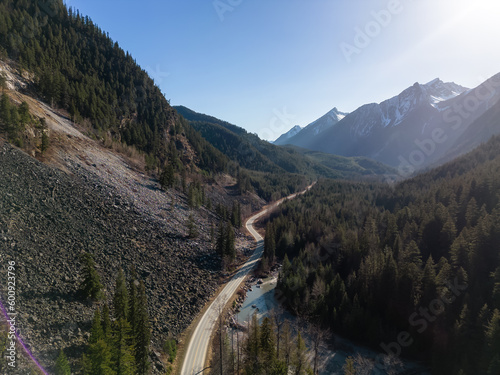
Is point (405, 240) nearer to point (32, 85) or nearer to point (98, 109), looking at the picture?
point (98, 109)

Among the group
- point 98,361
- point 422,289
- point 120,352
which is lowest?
point 422,289

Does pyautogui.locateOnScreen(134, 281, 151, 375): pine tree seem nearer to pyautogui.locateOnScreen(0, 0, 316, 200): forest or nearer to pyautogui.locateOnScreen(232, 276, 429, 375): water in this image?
pyautogui.locateOnScreen(232, 276, 429, 375): water

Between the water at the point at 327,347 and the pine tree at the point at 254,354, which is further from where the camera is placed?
the water at the point at 327,347

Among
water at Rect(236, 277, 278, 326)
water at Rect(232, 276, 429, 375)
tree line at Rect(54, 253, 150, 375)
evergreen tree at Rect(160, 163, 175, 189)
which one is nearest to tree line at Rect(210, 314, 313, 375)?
tree line at Rect(54, 253, 150, 375)

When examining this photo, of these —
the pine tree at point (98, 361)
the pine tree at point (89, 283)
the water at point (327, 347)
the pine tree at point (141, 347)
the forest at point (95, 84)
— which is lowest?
the water at point (327, 347)

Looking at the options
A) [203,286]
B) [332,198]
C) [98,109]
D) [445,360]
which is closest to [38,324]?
[203,286]

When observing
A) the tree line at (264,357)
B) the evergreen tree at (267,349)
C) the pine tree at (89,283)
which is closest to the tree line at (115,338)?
the pine tree at (89,283)

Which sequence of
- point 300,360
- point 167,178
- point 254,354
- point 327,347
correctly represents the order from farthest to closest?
point 167,178
point 327,347
point 254,354
point 300,360

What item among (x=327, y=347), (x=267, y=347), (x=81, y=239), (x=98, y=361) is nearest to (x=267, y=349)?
(x=267, y=347)

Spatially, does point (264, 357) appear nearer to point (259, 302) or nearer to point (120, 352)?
point (120, 352)

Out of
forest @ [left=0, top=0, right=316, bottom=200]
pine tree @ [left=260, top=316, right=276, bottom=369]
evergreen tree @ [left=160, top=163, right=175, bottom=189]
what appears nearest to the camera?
pine tree @ [left=260, top=316, right=276, bottom=369]

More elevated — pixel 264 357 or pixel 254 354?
pixel 254 354

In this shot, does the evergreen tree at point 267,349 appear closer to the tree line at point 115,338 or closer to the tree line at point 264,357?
the tree line at point 264,357
